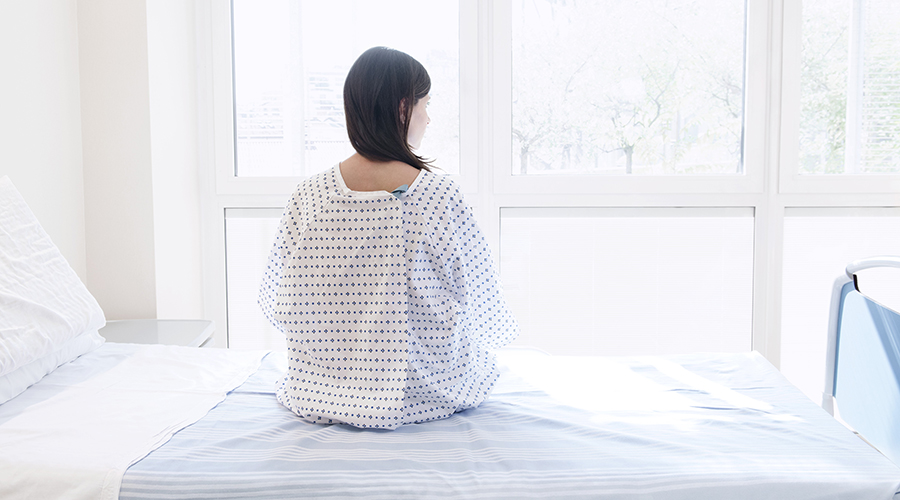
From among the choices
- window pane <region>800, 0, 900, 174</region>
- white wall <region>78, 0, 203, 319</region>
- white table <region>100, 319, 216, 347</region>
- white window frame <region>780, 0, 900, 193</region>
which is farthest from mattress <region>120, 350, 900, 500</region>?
window pane <region>800, 0, 900, 174</region>

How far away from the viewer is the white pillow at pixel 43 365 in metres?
1.21

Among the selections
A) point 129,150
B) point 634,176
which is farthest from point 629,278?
point 129,150

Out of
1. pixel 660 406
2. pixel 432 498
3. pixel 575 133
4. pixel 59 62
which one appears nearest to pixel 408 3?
pixel 575 133

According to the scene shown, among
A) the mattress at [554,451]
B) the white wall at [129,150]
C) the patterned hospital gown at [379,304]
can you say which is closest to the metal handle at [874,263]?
the mattress at [554,451]

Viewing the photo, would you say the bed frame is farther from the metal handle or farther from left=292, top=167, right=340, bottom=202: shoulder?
left=292, top=167, right=340, bottom=202: shoulder

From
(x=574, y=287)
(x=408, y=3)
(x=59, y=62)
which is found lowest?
(x=574, y=287)

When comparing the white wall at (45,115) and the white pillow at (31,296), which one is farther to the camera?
the white wall at (45,115)

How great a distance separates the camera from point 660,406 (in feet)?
4.08

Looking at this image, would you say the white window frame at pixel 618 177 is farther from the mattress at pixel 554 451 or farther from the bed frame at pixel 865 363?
the mattress at pixel 554 451

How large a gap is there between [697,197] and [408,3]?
1254 mm

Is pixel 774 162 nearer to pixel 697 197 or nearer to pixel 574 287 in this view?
pixel 697 197

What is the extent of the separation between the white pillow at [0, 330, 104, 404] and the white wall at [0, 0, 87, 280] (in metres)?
0.50

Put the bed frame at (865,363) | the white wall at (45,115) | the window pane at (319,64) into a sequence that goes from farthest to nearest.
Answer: the window pane at (319,64) < the white wall at (45,115) < the bed frame at (865,363)

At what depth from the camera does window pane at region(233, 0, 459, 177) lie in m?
2.26
